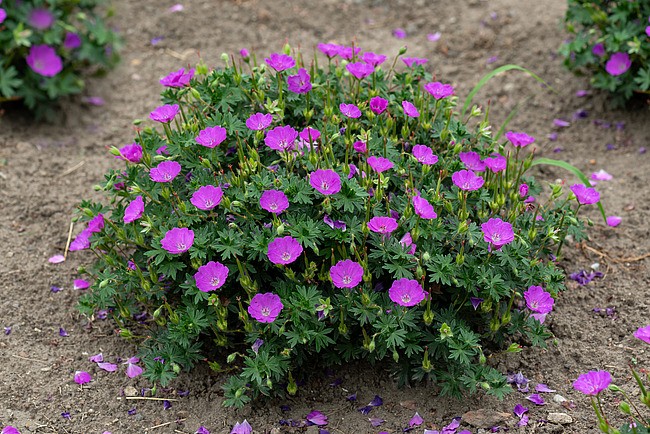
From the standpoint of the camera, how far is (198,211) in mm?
2635

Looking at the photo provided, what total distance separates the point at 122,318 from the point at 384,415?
3.71 ft

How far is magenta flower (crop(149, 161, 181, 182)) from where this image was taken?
2586 mm

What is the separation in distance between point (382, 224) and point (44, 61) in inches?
105

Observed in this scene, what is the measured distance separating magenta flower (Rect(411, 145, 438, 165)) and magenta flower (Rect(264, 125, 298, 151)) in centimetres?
43

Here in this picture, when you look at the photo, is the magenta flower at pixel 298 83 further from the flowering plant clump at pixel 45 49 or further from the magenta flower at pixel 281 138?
the flowering plant clump at pixel 45 49

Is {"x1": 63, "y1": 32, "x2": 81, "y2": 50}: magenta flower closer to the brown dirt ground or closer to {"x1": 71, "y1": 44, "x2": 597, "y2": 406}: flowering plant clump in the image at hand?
the brown dirt ground

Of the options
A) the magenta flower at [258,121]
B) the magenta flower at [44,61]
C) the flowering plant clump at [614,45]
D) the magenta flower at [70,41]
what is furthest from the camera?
the magenta flower at [70,41]

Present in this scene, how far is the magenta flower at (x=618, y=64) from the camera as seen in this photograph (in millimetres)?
3969

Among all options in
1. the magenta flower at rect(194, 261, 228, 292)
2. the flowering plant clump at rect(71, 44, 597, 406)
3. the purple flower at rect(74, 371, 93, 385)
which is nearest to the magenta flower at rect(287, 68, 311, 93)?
the flowering plant clump at rect(71, 44, 597, 406)

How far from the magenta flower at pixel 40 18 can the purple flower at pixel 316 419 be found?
2.78 meters

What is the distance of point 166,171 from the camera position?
2.60 metres

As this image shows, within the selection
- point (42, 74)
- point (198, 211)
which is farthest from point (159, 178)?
point (42, 74)

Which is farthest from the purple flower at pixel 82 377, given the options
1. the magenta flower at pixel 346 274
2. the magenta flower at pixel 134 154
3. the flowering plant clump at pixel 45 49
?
the flowering plant clump at pixel 45 49

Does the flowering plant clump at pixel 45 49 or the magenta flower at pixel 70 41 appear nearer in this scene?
the flowering plant clump at pixel 45 49
